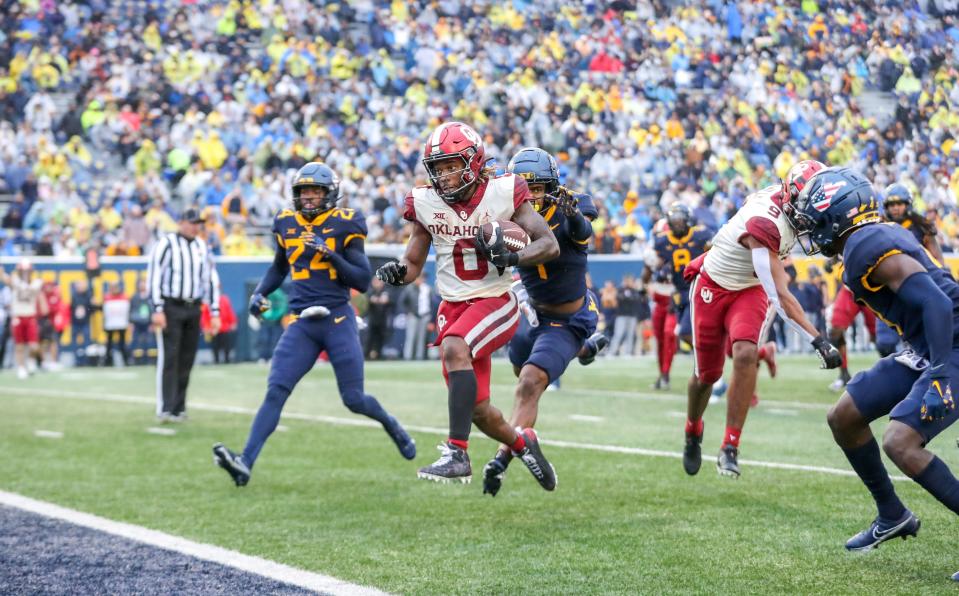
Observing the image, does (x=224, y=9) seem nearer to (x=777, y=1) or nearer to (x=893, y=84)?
(x=777, y=1)

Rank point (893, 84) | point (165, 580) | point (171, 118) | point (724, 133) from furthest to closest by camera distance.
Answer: point (724, 133)
point (171, 118)
point (893, 84)
point (165, 580)

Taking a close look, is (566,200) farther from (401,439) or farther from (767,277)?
(401,439)

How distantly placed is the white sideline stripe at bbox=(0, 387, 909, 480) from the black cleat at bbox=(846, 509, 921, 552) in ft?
6.26

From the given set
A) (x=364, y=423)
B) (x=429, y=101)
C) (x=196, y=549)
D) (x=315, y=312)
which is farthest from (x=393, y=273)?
(x=429, y=101)

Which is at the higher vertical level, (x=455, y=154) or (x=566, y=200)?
(x=455, y=154)

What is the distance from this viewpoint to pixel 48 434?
931cm

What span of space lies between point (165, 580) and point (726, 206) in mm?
18232

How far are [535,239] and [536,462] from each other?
102 centimetres

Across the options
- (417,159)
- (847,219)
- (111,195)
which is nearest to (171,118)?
(111,195)

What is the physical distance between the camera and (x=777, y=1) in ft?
72.8

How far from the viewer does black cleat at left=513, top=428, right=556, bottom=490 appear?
544 centimetres

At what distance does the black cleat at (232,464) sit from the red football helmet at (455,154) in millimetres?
1912

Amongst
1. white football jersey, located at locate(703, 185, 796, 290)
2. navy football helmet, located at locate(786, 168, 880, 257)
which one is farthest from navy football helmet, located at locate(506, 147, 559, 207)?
navy football helmet, located at locate(786, 168, 880, 257)

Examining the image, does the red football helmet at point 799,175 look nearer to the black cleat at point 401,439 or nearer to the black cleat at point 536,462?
the black cleat at point 536,462
